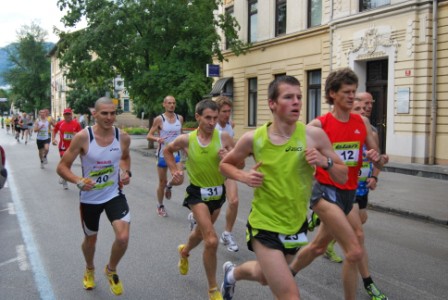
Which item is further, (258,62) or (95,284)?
(258,62)

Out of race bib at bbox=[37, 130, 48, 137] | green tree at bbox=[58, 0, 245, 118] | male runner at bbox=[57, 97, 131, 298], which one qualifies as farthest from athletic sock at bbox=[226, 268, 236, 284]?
green tree at bbox=[58, 0, 245, 118]

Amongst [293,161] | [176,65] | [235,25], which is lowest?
[293,161]

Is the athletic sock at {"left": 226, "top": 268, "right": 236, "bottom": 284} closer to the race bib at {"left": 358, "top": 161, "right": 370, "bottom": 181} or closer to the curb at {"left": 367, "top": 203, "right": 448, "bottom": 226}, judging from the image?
the race bib at {"left": 358, "top": 161, "right": 370, "bottom": 181}

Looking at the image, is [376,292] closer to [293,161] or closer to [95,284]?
[293,161]

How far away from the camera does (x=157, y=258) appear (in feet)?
19.4

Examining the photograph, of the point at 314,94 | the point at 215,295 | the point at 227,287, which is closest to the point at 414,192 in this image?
the point at 215,295

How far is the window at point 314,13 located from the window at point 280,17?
1.97 meters

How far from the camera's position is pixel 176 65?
21.4m

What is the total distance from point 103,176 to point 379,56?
14.5 meters

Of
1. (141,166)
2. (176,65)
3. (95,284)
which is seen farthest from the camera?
(176,65)

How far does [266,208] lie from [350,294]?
1227 millimetres

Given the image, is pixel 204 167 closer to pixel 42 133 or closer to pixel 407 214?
pixel 407 214

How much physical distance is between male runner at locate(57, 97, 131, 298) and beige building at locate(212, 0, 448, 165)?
13.1 meters

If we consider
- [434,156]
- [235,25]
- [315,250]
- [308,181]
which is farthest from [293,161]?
[235,25]
